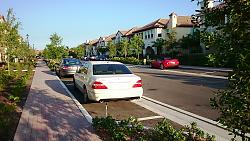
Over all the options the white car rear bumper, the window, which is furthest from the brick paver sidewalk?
the window

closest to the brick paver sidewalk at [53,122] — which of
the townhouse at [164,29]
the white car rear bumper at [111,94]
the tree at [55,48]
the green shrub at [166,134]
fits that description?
the white car rear bumper at [111,94]

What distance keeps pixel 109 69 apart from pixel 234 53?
25.2 ft

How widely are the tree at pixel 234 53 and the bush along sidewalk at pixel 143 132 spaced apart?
1.85 m

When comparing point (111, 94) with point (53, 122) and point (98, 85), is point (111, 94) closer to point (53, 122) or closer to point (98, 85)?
point (98, 85)

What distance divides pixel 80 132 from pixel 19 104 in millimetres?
4862

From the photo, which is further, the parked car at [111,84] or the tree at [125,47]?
the tree at [125,47]

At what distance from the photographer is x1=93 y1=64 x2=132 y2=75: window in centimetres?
1094

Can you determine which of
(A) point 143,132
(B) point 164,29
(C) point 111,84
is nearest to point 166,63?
(C) point 111,84

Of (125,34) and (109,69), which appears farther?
(125,34)

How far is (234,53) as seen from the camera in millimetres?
3623

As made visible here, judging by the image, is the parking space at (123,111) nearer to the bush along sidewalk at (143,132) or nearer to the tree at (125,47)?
the bush along sidewalk at (143,132)

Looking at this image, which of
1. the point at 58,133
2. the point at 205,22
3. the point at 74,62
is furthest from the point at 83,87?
the point at 74,62

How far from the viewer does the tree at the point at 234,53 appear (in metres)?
3.51

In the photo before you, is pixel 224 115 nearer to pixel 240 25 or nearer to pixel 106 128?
pixel 240 25
